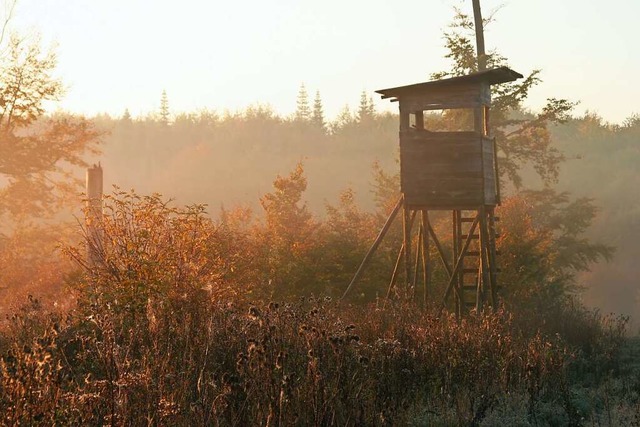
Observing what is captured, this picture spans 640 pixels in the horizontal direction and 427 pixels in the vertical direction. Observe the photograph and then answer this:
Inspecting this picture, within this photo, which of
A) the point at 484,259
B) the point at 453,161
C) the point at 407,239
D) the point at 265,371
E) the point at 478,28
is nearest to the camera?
the point at 265,371

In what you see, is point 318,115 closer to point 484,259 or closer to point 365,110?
point 365,110

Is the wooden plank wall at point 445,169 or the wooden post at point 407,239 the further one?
the wooden post at point 407,239

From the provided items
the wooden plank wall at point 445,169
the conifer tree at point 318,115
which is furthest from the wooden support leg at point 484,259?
the conifer tree at point 318,115

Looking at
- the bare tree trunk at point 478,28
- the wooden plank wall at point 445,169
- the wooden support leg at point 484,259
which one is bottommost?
the wooden support leg at point 484,259

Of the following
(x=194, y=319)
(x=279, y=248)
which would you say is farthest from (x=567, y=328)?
(x=194, y=319)

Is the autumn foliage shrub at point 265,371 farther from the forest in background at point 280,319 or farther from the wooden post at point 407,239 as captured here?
the wooden post at point 407,239

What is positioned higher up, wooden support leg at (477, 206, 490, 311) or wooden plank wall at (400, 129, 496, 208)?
wooden plank wall at (400, 129, 496, 208)

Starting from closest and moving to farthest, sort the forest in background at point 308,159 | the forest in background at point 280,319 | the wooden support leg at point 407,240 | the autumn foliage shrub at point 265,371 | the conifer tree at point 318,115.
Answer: the autumn foliage shrub at point 265,371 < the forest in background at point 280,319 < the wooden support leg at point 407,240 < the forest in background at point 308,159 < the conifer tree at point 318,115

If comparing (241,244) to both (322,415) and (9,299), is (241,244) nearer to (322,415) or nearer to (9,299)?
(9,299)

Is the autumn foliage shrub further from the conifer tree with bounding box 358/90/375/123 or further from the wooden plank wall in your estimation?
the conifer tree with bounding box 358/90/375/123

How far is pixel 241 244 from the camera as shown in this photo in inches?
808

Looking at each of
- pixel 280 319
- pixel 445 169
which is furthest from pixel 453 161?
pixel 280 319

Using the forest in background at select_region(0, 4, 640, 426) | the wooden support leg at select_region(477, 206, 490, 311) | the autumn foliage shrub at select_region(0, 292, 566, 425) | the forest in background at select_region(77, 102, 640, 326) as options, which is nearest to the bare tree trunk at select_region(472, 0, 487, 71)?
the forest in background at select_region(0, 4, 640, 426)

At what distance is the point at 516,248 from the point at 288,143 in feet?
171
